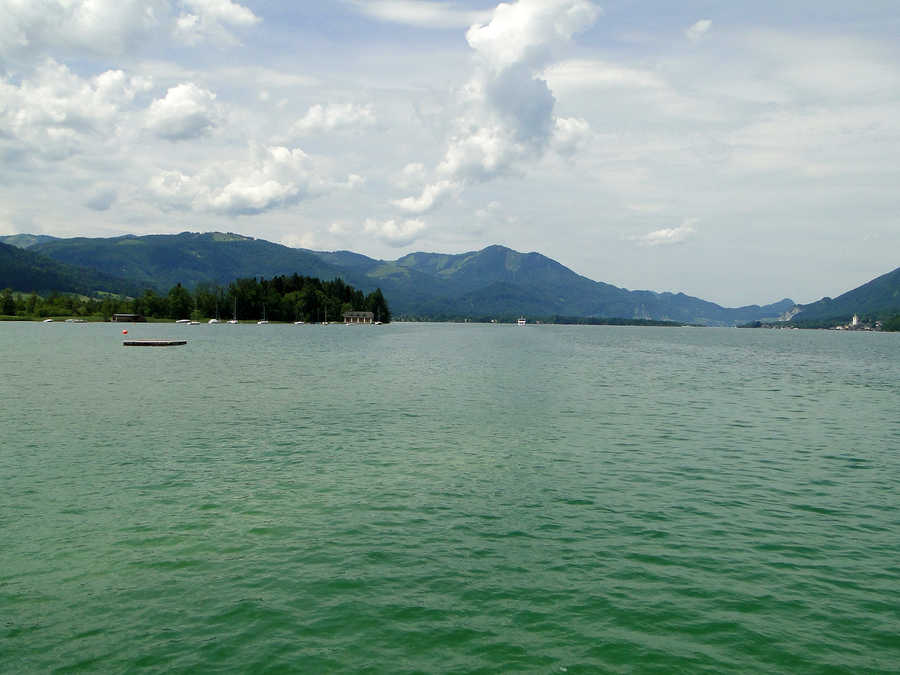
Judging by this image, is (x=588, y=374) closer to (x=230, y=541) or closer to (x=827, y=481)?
(x=827, y=481)

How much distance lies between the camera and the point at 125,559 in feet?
67.5

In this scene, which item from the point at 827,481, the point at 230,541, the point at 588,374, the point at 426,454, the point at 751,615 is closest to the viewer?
the point at 751,615

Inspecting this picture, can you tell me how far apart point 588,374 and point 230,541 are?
8149 cm

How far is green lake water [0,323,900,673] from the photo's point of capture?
1554 cm

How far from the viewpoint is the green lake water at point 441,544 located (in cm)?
1554

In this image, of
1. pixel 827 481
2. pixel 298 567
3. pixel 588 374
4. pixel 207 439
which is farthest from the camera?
pixel 588 374

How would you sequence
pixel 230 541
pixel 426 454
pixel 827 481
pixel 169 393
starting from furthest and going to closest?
pixel 169 393
pixel 426 454
pixel 827 481
pixel 230 541

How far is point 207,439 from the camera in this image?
133 ft

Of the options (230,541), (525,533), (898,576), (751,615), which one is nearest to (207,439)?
(230,541)

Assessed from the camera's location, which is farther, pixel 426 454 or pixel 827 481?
pixel 426 454

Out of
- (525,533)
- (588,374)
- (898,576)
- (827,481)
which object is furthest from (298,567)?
(588,374)

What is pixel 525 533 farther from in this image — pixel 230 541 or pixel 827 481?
pixel 827 481

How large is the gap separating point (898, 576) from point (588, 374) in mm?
77690

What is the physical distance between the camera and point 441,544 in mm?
22391
